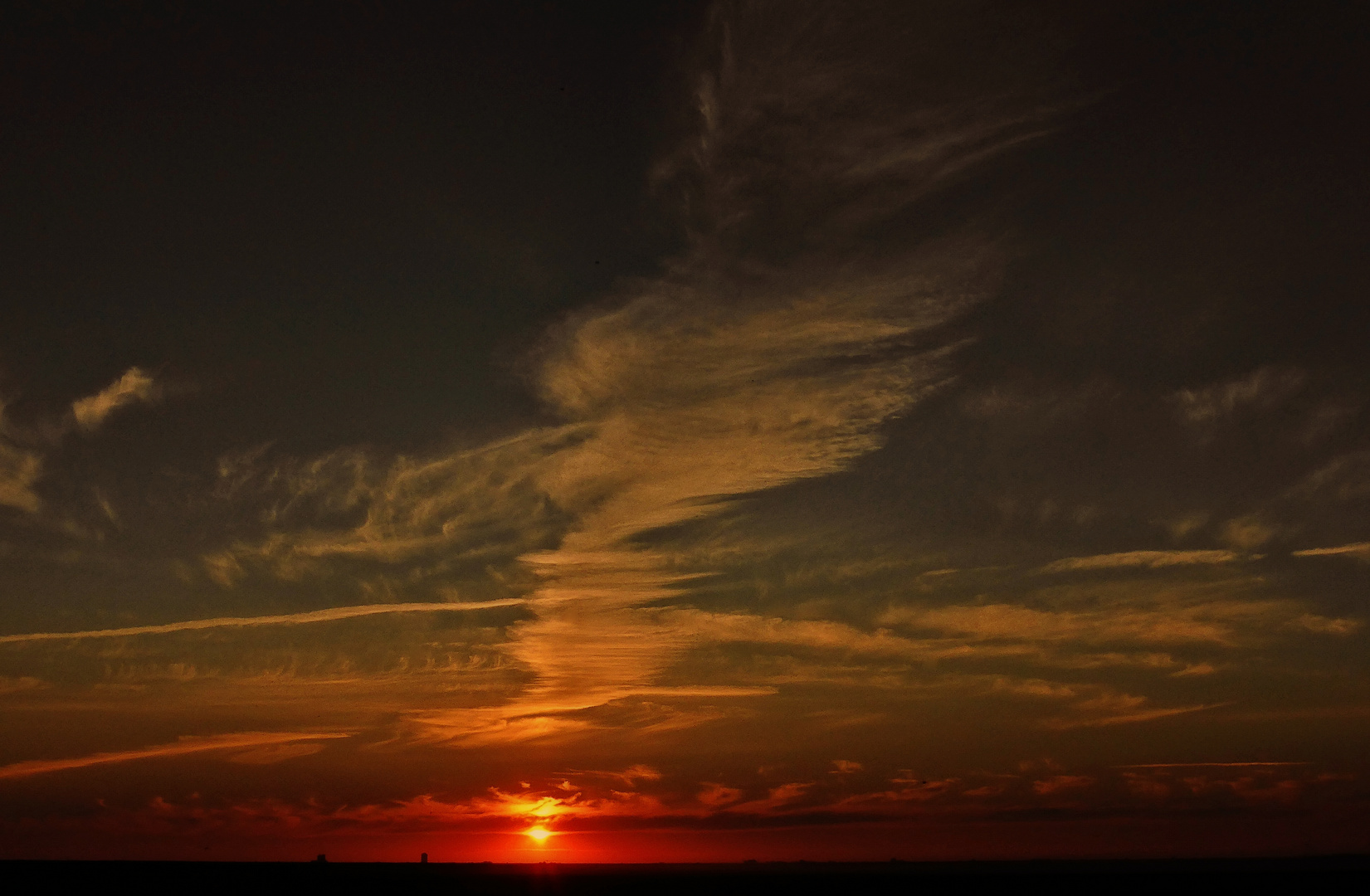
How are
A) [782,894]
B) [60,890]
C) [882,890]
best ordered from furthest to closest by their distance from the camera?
[882,890]
[782,894]
[60,890]

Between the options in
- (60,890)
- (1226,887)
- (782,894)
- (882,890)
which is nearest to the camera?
(60,890)

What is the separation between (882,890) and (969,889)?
11661 mm

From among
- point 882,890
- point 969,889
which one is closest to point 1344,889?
point 969,889

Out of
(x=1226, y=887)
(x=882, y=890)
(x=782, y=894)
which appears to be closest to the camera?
(x=782, y=894)

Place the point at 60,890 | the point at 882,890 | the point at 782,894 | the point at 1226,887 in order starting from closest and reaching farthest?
the point at 60,890
the point at 782,894
the point at 882,890
the point at 1226,887

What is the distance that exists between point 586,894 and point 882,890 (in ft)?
134

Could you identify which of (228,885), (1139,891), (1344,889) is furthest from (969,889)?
(228,885)

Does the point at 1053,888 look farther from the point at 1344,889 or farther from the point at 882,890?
the point at 1344,889

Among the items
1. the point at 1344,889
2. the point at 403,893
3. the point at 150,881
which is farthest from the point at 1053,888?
the point at 150,881

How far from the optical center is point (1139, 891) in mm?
132375

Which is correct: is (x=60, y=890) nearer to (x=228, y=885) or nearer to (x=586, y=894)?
(x=228, y=885)

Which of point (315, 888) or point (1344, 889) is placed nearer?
point (315, 888)

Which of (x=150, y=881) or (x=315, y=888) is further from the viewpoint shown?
(x=150, y=881)

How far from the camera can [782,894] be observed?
130 meters
